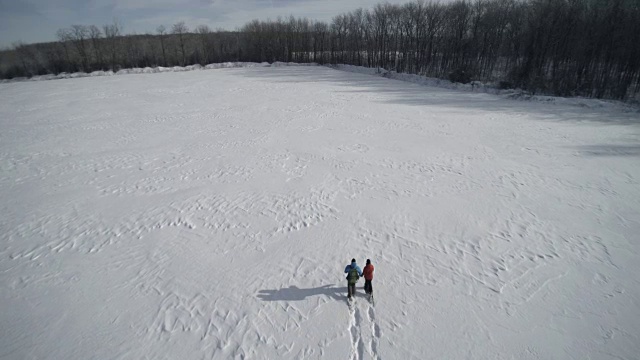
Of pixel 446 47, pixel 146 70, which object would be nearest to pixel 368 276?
pixel 446 47

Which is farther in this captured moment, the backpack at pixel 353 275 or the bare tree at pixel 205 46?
the bare tree at pixel 205 46

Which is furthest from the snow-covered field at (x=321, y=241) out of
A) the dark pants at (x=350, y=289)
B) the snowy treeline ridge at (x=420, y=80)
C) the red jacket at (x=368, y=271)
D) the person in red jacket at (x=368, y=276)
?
the snowy treeline ridge at (x=420, y=80)

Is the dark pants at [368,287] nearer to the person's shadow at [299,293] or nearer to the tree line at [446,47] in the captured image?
the person's shadow at [299,293]

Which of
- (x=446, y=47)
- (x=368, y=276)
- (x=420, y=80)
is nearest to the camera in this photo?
(x=368, y=276)

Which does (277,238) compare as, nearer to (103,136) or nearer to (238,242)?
(238,242)

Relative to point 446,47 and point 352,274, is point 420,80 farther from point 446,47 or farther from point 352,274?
point 352,274

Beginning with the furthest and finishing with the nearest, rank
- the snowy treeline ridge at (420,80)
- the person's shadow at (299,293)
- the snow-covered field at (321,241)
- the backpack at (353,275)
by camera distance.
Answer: the snowy treeline ridge at (420,80), the person's shadow at (299,293), the backpack at (353,275), the snow-covered field at (321,241)

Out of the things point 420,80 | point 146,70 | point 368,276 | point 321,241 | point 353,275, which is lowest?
point 321,241
